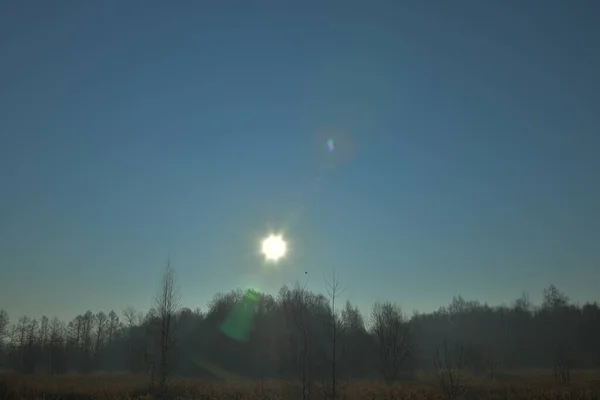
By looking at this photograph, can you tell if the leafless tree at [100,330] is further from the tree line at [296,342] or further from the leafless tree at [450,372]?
the leafless tree at [450,372]

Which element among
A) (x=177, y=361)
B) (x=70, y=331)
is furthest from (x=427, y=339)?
(x=70, y=331)

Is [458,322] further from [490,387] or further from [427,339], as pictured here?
[490,387]

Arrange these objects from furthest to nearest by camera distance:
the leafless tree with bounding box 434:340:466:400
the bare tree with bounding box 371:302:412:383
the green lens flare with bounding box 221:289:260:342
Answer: the green lens flare with bounding box 221:289:260:342 → the bare tree with bounding box 371:302:412:383 → the leafless tree with bounding box 434:340:466:400

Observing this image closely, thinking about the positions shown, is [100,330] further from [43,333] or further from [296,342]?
[296,342]

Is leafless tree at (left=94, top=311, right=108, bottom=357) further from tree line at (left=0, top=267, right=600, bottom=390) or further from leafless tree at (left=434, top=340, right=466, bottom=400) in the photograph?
→ leafless tree at (left=434, top=340, right=466, bottom=400)

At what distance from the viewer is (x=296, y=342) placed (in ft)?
150

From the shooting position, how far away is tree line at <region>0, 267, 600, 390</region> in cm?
3818

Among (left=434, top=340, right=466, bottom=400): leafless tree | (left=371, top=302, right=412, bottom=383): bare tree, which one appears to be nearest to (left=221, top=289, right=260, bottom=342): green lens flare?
(left=371, top=302, right=412, bottom=383): bare tree

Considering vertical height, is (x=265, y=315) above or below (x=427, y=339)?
above

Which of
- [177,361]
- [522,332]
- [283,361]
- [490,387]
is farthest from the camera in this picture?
[522,332]

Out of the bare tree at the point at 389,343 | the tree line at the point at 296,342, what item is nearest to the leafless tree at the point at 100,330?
the tree line at the point at 296,342

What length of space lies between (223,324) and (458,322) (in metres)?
57.3

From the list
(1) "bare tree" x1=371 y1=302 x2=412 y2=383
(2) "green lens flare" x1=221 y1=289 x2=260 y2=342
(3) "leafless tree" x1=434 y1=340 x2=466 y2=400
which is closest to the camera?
(3) "leafless tree" x1=434 y1=340 x2=466 y2=400

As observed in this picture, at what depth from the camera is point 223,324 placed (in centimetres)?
5853
